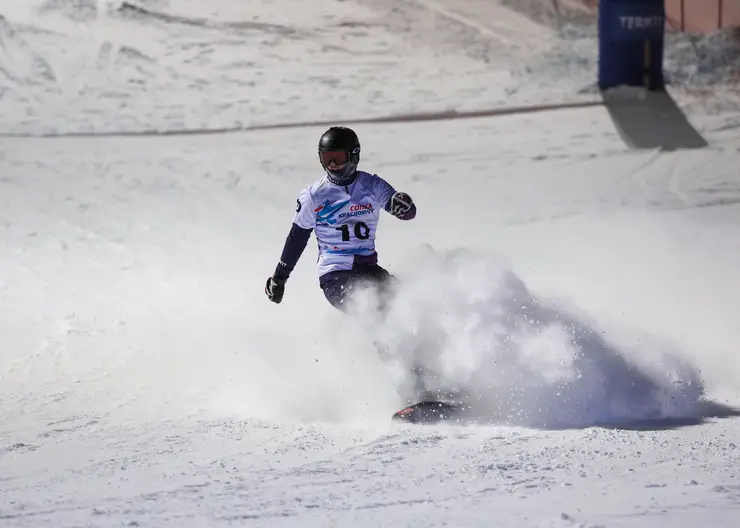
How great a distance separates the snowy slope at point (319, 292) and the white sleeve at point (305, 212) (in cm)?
57

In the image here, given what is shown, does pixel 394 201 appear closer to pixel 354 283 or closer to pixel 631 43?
pixel 354 283

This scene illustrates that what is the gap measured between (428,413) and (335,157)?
144 cm

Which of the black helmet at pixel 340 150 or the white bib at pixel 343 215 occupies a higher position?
the black helmet at pixel 340 150

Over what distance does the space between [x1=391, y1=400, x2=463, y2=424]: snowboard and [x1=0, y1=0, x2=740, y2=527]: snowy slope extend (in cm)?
15

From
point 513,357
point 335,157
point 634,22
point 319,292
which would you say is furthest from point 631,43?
point 513,357

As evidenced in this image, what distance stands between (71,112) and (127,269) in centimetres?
489

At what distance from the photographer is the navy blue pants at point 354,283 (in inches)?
234

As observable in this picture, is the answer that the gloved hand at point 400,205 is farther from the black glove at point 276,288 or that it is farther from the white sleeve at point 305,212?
the black glove at point 276,288

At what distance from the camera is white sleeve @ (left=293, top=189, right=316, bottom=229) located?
6047mm

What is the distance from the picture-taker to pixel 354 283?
596 cm

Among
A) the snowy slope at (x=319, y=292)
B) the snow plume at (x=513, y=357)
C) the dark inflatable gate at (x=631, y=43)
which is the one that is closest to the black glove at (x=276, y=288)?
the snowy slope at (x=319, y=292)

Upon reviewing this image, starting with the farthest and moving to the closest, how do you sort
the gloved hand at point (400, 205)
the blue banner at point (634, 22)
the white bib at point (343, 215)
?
the blue banner at point (634, 22), the white bib at point (343, 215), the gloved hand at point (400, 205)

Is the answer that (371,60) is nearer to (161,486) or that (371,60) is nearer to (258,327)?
(258,327)

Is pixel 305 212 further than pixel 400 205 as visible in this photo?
Yes
